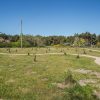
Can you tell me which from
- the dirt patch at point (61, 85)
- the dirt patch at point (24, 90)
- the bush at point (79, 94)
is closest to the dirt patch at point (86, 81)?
the dirt patch at point (61, 85)

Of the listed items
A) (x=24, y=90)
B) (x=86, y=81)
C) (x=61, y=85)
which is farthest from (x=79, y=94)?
(x=86, y=81)

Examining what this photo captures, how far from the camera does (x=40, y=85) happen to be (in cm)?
1442

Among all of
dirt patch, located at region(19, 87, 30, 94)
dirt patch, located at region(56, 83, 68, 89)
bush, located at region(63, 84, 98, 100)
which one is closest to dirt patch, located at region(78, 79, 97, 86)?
dirt patch, located at region(56, 83, 68, 89)

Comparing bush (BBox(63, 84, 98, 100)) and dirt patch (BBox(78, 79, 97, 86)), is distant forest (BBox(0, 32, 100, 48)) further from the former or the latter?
bush (BBox(63, 84, 98, 100))

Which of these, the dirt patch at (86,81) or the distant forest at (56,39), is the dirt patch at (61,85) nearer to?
the dirt patch at (86,81)

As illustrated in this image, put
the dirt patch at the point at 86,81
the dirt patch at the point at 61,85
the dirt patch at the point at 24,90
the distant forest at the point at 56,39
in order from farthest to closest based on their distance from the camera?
1. the distant forest at the point at 56,39
2. the dirt patch at the point at 86,81
3. the dirt patch at the point at 61,85
4. the dirt patch at the point at 24,90

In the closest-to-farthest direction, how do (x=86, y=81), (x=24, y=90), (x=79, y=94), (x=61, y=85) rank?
(x=79, y=94) < (x=24, y=90) < (x=61, y=85) < (x=86, y=81)

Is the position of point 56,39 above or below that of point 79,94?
above

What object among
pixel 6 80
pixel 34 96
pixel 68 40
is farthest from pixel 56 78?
pixel 68 40

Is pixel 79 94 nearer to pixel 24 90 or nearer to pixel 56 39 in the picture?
pixel 24 90

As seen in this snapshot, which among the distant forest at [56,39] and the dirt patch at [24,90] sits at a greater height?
the distant forest at [56,39]

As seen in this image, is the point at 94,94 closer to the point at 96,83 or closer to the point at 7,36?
the point at 96,83

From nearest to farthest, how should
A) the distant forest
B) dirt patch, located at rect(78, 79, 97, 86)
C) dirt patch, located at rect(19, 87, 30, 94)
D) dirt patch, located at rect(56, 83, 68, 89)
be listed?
dirt patch, located at rect(19, 87, 30, 94), dirt patch, located at rect(56, 83, 68, 89), dirt patch, located at rect(78, 79, 97, 86), the distant forest

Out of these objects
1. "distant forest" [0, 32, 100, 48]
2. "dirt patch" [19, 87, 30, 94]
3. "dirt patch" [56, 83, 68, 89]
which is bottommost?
"dirt patch" [19, 87, 30, 94]
